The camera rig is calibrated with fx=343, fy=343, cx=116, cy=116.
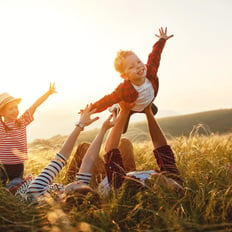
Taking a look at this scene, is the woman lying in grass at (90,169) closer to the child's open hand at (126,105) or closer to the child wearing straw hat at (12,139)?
the child's open hand at (126,105)

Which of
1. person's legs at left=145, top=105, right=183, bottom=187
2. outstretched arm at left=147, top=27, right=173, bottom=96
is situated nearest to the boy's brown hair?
outstretched arm at left=147, top=27, right=173, bottom=96

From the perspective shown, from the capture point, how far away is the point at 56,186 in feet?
11.0

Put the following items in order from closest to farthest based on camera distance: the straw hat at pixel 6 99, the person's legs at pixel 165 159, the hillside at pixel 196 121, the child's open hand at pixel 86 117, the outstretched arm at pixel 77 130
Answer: the outstretched arm at pixel 77 130, the child's open hand at pixel 86 117, the person's legs at pixel 165 159, the straw hat at pixel 6 99, the hillside at pixel 196 121

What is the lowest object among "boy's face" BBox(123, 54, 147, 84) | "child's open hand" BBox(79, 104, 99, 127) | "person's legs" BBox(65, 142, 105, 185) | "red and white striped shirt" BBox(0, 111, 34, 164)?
"person's legs" BBox(65, 142, 105, 185)

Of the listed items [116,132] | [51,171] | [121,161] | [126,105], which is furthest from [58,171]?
[126,105]

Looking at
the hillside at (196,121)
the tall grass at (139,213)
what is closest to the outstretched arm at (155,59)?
the tall grass at (139,213)

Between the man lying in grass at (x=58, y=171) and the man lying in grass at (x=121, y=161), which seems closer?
the man lying in grass at (x=58, y=171)

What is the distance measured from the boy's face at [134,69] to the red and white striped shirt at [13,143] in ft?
5.02

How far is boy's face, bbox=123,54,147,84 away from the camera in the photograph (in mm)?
3826

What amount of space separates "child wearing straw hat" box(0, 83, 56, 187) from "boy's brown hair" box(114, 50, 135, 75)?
135cm

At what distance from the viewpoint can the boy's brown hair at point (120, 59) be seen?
3941mm

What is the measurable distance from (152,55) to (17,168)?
2.16m

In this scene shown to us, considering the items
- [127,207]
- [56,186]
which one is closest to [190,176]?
[127,207]

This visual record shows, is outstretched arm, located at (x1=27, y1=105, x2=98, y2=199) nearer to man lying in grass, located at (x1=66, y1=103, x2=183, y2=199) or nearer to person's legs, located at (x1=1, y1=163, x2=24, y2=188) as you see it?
man lying in grass, located at (x1=66, y1=103, x2=183, y2=199)
